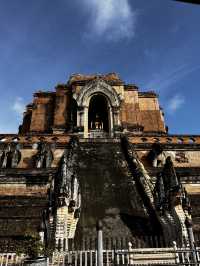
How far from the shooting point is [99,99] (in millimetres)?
25578

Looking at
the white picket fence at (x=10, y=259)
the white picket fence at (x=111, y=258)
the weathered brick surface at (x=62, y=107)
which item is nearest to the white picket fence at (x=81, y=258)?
the white picket fence at (x=111, y=258)

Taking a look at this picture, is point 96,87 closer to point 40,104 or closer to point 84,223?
point 40,104

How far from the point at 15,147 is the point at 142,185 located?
907cm

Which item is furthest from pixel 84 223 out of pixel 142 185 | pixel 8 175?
pixel 8 175

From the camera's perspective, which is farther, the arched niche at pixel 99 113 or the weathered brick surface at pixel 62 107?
the arched niche at pixel 99 113

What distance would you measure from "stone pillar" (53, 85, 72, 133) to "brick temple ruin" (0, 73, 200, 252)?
0.28ft

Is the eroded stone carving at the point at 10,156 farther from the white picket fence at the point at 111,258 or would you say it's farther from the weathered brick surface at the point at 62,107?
the white picket fence at the point at 111,258

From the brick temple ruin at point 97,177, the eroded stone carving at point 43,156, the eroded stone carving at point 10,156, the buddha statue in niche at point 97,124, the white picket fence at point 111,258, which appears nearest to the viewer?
the white picket fence at point 111,258

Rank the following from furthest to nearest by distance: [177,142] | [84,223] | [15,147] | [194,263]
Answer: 1. [177,142]
2. [15,147]
3. [84,223]
4. [194,263]

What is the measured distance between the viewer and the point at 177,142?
19.8 m

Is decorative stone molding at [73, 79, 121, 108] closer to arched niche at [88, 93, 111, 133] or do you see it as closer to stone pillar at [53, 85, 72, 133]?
arched niche at [88, 93, 111, 133]

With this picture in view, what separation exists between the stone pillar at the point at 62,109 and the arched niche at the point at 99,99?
1.42m

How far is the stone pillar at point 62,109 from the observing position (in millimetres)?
24156

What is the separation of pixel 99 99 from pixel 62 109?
329cm
